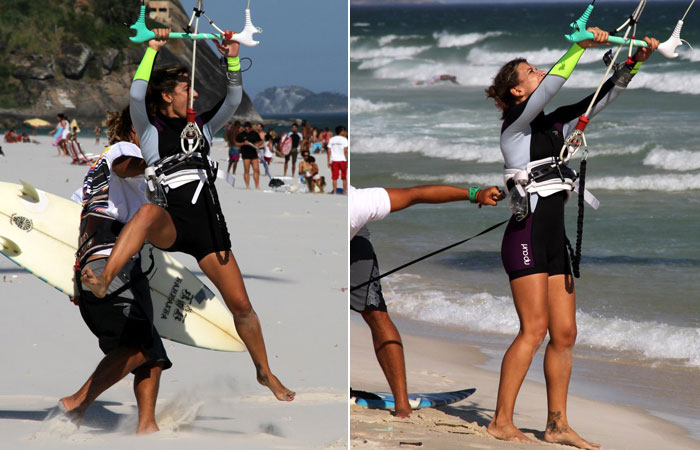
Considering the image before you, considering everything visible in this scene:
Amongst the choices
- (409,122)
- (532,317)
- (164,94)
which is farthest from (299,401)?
(409,122)

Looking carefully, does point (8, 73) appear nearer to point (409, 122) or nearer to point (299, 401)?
point (409, 122)

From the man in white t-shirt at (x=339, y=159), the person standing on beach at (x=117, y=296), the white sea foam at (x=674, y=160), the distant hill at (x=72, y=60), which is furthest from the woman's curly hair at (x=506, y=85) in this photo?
the distant hill at (x=72, y=60)

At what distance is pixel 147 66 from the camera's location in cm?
357

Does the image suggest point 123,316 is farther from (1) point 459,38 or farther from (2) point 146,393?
(1) point 459,38

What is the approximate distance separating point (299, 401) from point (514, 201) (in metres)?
1.50

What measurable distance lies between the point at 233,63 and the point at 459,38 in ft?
152

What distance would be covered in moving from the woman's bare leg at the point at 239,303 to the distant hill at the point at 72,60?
5339 centimetres

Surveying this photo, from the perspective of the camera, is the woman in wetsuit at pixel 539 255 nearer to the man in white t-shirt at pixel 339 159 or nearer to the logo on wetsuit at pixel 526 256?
the logo on wetsuit at pixel 526 256

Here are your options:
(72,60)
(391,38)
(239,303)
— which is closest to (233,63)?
(239,303)

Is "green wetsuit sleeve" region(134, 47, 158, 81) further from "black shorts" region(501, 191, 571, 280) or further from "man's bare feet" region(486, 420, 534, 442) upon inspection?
"man's bare feet" region(486, 420, 534, 442)

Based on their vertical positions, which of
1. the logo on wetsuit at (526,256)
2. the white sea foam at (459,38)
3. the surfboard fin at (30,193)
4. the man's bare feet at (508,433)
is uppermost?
the white sea foam at (459,38)

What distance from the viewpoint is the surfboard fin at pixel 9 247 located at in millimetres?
4465

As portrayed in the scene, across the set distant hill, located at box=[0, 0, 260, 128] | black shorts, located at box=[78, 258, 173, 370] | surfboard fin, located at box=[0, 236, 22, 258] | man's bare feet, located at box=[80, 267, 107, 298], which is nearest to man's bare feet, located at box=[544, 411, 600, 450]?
black shorts, located at box=[78, 258, 173, 370]

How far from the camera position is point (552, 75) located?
11.4ft
